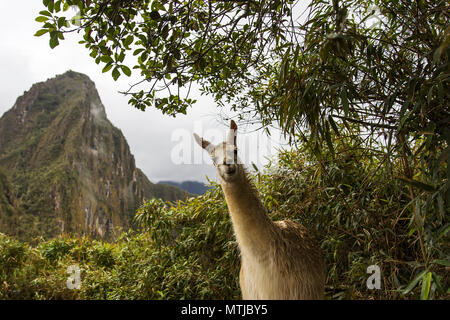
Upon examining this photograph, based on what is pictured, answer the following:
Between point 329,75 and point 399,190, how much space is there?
0.81m

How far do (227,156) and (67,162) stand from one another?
94.4 ft

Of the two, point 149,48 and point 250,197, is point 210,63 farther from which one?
point 250,197

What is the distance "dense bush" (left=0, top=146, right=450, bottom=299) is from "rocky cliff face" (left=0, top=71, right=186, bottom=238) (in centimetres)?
1581

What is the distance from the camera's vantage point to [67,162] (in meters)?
26.2

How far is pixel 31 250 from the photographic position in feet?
12.3

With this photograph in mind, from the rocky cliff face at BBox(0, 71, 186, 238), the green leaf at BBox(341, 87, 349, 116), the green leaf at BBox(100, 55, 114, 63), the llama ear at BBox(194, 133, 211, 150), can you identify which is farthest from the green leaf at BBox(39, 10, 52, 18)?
the rocky cliff face at BBox(0, 71, 186, 238)

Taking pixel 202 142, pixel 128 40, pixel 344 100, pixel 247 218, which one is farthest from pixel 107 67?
pixel 344 100

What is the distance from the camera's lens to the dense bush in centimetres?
Result: 151

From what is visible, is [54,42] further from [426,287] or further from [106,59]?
[426,287]

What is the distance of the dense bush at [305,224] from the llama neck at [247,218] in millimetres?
514

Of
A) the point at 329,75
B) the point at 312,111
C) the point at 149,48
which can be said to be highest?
the point at 149,48

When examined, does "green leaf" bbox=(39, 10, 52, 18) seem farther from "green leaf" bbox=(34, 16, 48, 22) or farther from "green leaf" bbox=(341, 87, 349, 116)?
"green leaf" bbox=(341, 87, 349, 116)

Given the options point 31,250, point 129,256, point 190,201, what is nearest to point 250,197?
point 190,201
